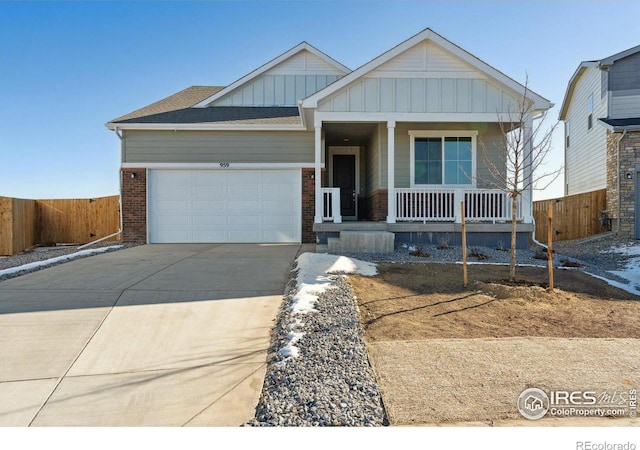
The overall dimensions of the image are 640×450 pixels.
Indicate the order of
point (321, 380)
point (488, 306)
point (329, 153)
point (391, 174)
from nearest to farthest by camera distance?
point (321, 380) → point (488, 306) → point (391, 174) → point (329, 153)

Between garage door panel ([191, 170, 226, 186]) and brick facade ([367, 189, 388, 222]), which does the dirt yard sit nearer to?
brick facade ([367, 189, 388, 222])

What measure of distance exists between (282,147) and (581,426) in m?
10.5

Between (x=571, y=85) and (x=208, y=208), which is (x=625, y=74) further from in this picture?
(x=208, y=208)

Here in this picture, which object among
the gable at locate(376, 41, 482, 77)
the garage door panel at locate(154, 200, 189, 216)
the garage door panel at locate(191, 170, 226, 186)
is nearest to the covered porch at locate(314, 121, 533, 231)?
the gable at locate(376, 41, 482, 77)

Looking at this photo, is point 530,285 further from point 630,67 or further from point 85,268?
point 630,67

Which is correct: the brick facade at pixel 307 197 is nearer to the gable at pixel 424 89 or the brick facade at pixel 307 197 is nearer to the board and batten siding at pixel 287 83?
the gable at pixel 424 89

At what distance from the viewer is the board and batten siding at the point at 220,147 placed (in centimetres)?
1172

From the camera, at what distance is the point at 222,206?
11.7 m

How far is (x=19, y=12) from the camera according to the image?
25.9ft

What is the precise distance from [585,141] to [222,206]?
16515mm

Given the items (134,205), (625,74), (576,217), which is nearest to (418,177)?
(134,205)

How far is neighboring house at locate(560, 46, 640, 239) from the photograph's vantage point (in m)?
12.9

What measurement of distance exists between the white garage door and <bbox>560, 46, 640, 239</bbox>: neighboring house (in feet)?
37.4
